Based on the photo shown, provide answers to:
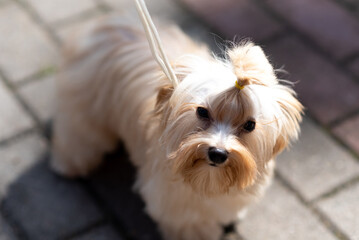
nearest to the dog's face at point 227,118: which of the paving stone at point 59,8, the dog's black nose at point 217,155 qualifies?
the dog's black nose at point 217,155

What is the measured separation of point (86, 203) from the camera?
3.32m

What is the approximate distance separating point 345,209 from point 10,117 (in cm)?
221

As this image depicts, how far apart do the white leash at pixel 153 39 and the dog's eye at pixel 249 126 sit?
32cm

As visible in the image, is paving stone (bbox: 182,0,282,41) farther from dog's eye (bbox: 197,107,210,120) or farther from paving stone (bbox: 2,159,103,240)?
dog's eye (bbox: 197,107,210,120)

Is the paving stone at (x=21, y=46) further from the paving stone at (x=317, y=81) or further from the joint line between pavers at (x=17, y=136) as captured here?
the paving stone at (x=317, y=81)

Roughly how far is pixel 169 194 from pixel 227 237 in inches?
25.9

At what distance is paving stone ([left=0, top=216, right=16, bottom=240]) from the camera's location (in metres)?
3.14

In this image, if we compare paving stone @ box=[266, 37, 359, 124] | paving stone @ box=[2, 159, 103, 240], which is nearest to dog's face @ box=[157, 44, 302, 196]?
paving stone @ box=[2, 159, 103, 240]

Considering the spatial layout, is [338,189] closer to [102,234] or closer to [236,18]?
[102,234]

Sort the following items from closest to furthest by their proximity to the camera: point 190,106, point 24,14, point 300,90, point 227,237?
1. point 190,106
2. point 227,237
3. point 300,90
4. point 24,14

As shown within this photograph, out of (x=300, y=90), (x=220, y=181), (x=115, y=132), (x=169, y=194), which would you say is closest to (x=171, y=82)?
(x=220, y=181)

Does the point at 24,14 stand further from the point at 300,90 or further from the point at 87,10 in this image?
the point at 300,90

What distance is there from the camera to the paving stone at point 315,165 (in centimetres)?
332

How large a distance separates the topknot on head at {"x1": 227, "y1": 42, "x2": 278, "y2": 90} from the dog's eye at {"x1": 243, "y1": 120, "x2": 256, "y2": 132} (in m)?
0.16
